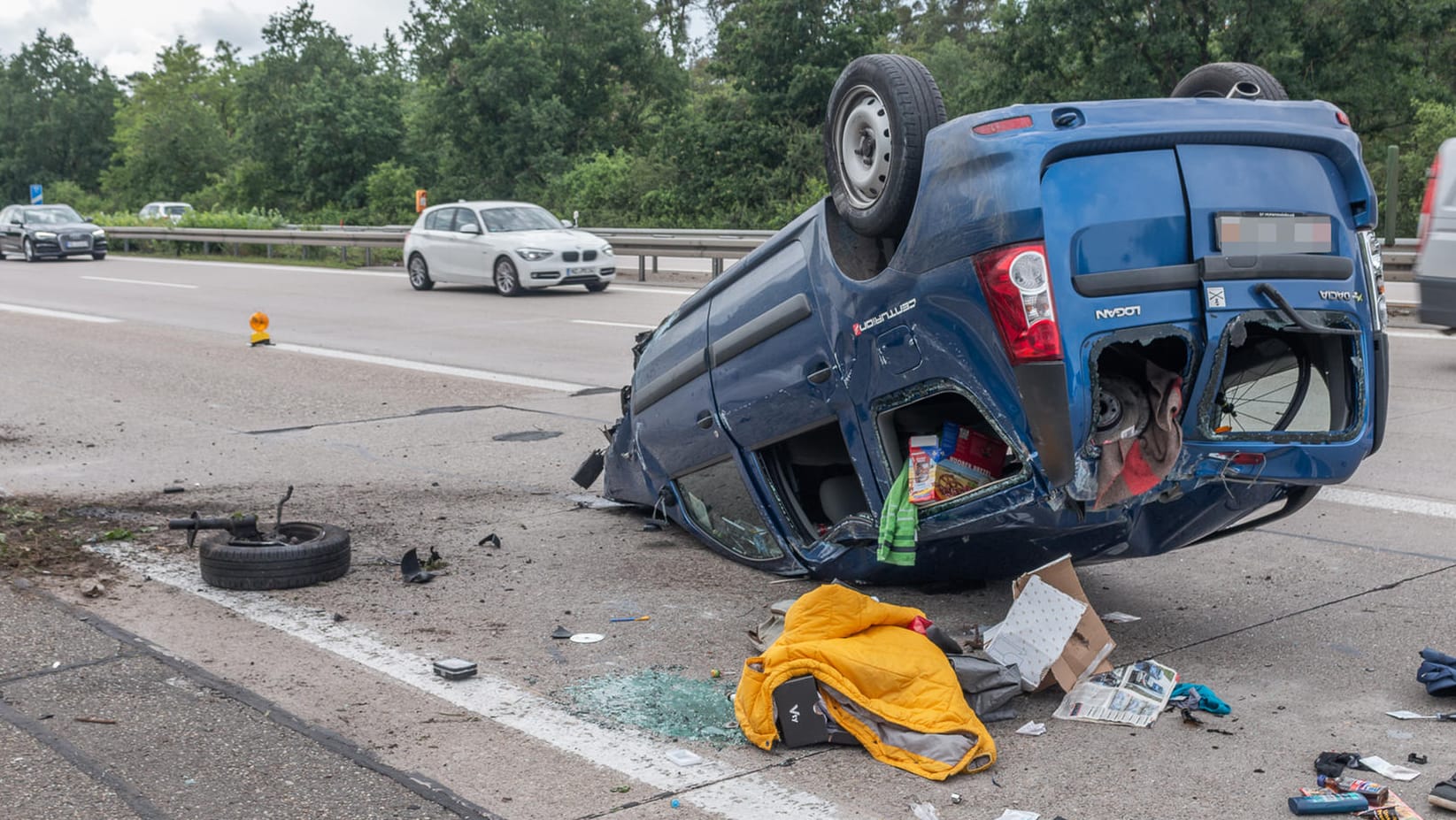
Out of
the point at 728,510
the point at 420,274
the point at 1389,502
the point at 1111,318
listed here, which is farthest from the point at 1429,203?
the point at 420,274

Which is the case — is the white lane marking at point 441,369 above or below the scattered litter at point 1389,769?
below

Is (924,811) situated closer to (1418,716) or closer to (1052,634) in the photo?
(1052,634)

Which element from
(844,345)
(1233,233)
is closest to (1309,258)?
(1233,233)

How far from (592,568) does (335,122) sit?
4838 centimetres

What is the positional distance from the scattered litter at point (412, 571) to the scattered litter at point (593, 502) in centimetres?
145

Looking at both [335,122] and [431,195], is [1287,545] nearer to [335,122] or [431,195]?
[431,195]

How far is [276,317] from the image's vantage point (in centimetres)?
1856

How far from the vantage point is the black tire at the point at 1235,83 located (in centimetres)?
492

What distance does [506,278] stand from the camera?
841 inches

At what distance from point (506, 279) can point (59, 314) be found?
627 centimetres

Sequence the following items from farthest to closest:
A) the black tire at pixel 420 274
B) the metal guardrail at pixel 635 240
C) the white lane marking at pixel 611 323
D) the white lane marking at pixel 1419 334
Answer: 1. the black tire at pixel 420 274
2. the metal guardrail at pixel 635 240
3. the white lane marking at pixel 611 323
4. the white lane marking at pixel 1419 334

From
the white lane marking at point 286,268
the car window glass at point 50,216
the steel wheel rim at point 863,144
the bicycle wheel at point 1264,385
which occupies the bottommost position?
the white lane marking at point 286,268

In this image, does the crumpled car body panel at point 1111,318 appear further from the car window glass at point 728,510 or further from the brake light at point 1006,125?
the car window glass at point 728,510

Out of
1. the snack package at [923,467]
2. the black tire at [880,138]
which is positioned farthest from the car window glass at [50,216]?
the snack package at [923,467]
